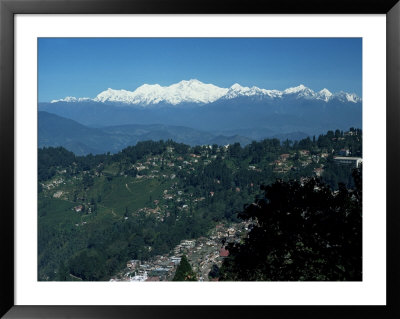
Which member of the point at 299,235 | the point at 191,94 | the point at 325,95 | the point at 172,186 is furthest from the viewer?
the point at 191,94

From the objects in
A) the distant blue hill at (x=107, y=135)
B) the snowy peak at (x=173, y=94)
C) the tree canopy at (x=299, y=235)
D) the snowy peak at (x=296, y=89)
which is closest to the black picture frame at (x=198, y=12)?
the tree canopy at (x=299, y=235)

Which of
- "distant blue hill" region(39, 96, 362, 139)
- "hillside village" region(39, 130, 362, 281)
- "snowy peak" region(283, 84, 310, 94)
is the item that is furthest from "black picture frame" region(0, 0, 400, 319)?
"snowy peak" region(283, 84, 310, 94)

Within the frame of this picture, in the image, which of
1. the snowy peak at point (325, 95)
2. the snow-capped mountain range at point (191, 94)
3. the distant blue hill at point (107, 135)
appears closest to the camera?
the distant blue hill at point (107, 135)

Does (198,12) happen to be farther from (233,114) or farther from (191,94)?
(233,114)

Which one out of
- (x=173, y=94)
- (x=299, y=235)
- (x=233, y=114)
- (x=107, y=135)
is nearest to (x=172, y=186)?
(x=107, y=135)

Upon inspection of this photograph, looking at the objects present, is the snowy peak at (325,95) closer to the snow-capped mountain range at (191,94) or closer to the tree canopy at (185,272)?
the snow-capped mountain range at (191,94)

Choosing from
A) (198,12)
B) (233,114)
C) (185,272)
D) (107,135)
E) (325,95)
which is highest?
(325,95)
